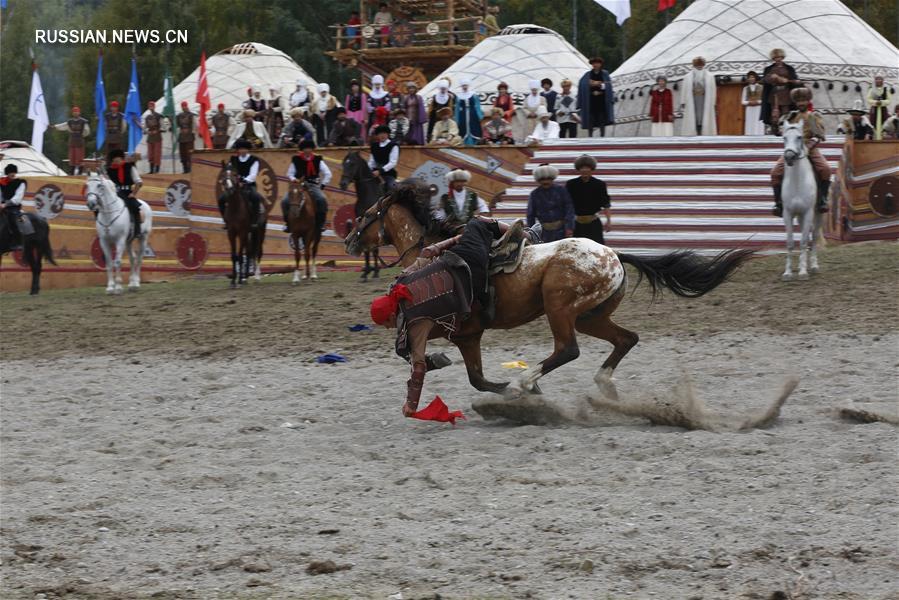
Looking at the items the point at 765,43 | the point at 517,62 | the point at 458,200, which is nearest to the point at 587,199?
the point at 458,200

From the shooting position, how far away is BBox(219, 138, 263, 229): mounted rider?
59.8 ft

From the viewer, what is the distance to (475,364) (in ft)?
28.5

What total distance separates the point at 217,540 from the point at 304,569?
0.66 metres

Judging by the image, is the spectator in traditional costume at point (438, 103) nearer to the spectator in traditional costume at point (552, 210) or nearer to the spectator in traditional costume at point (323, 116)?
the spectator in traditional costume at point (323, 116)

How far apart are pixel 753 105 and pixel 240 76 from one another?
20422 millimetres

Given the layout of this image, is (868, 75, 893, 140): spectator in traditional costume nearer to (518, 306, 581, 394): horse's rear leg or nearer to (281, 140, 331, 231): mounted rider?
(281, 140, 331, 231): mounted rider

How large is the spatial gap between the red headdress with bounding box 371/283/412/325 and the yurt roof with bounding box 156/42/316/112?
32123 mm

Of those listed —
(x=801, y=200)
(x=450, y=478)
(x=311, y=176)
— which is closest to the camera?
(x=450, y=478)

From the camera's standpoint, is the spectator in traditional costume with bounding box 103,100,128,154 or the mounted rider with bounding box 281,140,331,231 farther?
the spectator in traditional costume with bounding box 103,100,128,154

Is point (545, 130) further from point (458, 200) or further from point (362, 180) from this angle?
point (458, 200)

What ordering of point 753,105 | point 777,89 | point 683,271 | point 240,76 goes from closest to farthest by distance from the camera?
point 683,271 → point 777,89 → point 753,105 → point 240,76

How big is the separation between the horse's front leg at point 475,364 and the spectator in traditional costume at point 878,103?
59.1 feet

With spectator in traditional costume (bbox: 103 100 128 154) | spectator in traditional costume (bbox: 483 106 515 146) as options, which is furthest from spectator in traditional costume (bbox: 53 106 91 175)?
spectator in traditional costume (bbox: 483 106 515 146)

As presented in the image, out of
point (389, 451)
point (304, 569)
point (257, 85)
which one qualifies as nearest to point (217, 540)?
point (304, 569)
